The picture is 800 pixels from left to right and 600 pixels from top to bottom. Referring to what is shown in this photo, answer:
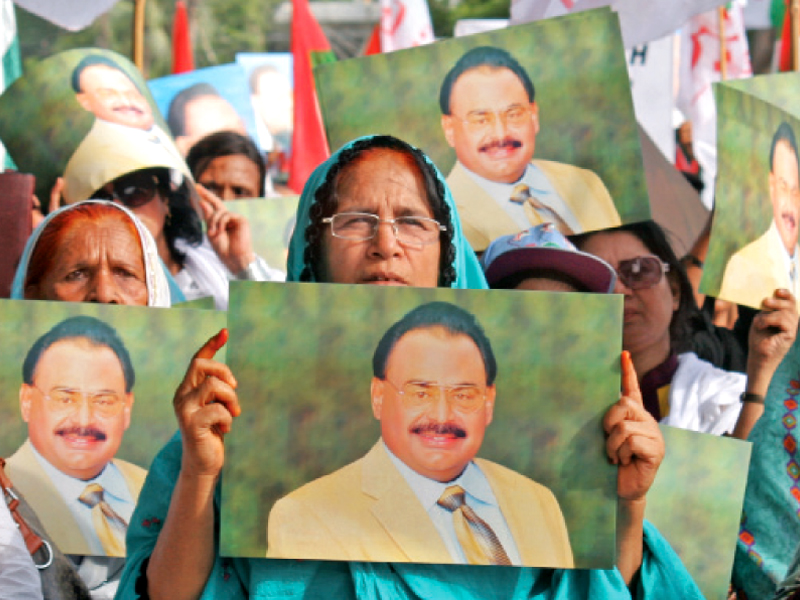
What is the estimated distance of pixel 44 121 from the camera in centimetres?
385

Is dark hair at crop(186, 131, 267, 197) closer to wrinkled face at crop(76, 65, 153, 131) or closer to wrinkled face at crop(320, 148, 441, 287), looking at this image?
wrinkled face at crop(76, 65, 153, 131)

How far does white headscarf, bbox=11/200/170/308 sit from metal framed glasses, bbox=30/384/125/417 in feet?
1.30

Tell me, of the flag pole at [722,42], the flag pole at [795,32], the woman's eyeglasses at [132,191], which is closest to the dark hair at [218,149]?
the woman's eyeglasses at [132,191]

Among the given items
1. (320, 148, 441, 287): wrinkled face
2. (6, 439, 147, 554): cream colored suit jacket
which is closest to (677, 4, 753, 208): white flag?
(320, 148, 441, 287): wrinkled face

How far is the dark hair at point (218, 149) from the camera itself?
16.3ft

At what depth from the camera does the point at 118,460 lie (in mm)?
2586

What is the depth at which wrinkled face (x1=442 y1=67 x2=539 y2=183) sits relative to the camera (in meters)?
3.42

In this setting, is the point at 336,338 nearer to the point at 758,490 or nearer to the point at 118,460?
the point at 118,460

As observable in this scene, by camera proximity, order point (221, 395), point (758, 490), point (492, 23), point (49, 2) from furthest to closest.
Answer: point (492, 23) < point (49, 2) < point (758, 490) < point (221, 395)

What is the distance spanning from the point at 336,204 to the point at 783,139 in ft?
5.69

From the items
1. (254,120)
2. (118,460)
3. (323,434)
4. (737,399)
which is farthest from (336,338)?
(254,120)

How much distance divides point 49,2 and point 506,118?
171 cm

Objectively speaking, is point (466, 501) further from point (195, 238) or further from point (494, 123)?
point (195, 238)

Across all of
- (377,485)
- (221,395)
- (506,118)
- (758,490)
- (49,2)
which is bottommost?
(758,490)
